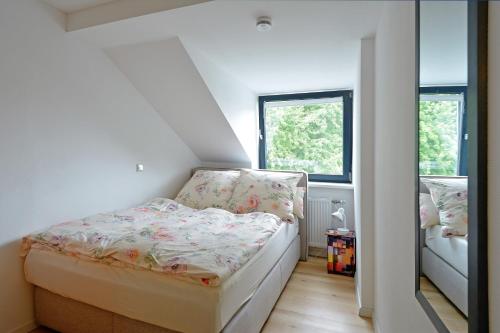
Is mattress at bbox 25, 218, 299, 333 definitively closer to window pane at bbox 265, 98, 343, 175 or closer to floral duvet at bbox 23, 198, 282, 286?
floral duvet at bbox 23, 198, 282, 286

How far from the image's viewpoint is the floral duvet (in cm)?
146

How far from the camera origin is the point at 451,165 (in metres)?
0.73

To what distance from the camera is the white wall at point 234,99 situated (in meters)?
2.46

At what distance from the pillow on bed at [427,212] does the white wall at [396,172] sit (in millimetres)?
110

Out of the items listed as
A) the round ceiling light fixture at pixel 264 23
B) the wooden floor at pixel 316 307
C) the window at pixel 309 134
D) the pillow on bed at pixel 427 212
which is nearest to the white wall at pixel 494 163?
the pillow on bed at pixel 427 212

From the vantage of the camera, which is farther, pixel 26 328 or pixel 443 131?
pixel 26 328

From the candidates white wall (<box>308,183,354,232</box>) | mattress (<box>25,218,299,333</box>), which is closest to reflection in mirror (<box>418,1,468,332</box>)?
mattress (<box>25,218,299,333</box>)

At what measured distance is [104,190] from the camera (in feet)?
8.18

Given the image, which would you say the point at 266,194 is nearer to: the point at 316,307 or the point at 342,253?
the point at 342,253

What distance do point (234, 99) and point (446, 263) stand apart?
2.64m

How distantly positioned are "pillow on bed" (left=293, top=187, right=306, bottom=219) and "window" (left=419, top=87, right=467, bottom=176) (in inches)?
79.7

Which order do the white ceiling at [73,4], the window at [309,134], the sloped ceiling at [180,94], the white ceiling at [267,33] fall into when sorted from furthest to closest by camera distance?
1. the window at [309,134]
2. the sloped ceiling at [180,94]
3. the white ceiling at [73,4]
4. the white ceiling at [267,33]

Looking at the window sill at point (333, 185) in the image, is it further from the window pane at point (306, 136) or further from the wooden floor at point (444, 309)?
the wooden floor at point (444, 309)

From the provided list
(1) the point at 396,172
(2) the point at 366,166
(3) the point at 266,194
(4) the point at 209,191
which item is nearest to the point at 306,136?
(3) the point at 266,194
